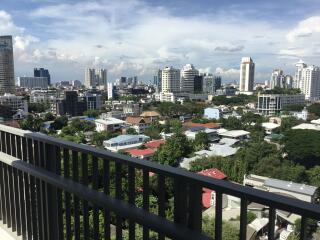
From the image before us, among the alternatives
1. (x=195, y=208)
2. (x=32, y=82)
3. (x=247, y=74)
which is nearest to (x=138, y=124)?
(x=195, y=208)

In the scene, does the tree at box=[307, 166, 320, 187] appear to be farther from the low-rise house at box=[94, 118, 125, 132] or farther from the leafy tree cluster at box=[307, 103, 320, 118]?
the leafy tree cluster at box=[307, 103, 320, 118]

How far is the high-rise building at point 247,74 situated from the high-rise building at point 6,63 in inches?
1898

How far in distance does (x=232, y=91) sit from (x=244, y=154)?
182 feet

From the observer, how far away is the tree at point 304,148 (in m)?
19.8

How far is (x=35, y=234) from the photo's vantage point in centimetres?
212

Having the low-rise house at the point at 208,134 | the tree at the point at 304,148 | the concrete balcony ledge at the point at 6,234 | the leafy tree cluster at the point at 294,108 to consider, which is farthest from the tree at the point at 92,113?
the concrete balcony ledge at the point at 6,234

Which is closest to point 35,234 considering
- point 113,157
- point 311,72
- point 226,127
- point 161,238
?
point 113,157

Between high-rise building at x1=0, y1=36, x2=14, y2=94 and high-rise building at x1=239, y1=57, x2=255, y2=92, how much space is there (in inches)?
1898

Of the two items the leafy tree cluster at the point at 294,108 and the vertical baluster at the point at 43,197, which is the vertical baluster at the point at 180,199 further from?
the leafy tree cluster at the point at 294,108

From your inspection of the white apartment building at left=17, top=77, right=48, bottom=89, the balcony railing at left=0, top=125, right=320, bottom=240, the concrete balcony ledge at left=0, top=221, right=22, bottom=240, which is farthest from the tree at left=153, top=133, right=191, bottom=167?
the white apartment building at left=17, top=77, right=48, bottom=89

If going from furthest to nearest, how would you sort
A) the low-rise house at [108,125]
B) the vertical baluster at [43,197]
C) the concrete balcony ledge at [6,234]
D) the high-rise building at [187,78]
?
the high-rise building at [187,78] < the low-rise house at [108,125] < the concrete balcony ledge at [6,234] < the vertical baluster at [43,197]

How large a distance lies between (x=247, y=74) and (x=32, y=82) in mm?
57994

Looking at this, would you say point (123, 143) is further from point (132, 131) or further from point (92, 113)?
point (92, 113)

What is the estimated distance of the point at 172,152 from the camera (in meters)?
17.8
